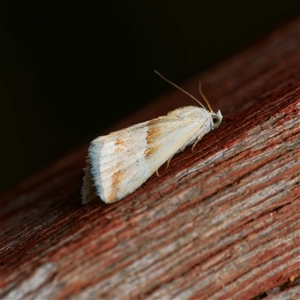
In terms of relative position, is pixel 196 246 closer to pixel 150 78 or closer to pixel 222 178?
pixel 222 178

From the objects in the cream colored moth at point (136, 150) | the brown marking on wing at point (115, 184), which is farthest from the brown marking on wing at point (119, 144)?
the brown marking on wing at point (115, 184)

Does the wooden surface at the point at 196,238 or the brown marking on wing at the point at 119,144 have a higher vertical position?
the brown marking on wing at the point at 119,144

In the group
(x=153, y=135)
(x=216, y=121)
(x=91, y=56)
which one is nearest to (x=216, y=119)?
(x=216, y=121)

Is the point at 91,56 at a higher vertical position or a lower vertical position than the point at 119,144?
higher

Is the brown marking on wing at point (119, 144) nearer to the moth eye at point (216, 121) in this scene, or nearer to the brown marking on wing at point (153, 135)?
the brown marking on wing at point (153, 135)

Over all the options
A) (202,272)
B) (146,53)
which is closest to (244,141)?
(202,272)

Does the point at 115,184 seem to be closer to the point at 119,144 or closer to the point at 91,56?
the point at 119,144
